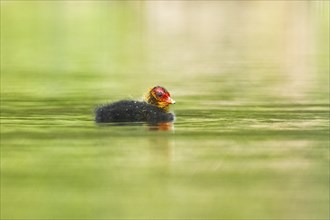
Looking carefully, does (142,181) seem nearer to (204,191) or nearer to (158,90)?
(204,191)

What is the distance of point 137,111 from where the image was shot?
1527 centimetres

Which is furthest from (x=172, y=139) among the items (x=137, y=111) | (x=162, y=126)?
(x=137, y=111)

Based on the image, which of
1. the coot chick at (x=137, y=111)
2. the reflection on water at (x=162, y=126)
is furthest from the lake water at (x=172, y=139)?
the coot chick at (x=137, y=111)

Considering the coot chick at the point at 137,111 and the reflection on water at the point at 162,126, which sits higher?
the coot chick at the point at 137,111

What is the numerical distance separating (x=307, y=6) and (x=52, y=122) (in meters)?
44.4

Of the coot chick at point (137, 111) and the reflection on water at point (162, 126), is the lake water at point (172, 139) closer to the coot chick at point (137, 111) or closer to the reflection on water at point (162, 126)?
the reflection on water at point (162, 126)

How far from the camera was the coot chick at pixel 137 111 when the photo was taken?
15180mm

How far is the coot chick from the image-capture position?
15.2 meters

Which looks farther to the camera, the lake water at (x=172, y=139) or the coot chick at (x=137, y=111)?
the coot chick at (x=137, y=111)

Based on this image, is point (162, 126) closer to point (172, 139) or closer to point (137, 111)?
point (137, 111)

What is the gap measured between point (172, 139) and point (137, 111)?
124cm

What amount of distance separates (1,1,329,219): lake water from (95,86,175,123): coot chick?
0.15m

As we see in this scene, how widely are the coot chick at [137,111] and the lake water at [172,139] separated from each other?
0.49 feet

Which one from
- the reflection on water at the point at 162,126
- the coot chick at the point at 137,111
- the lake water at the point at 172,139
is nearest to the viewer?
the lake water at the point at 172,139
